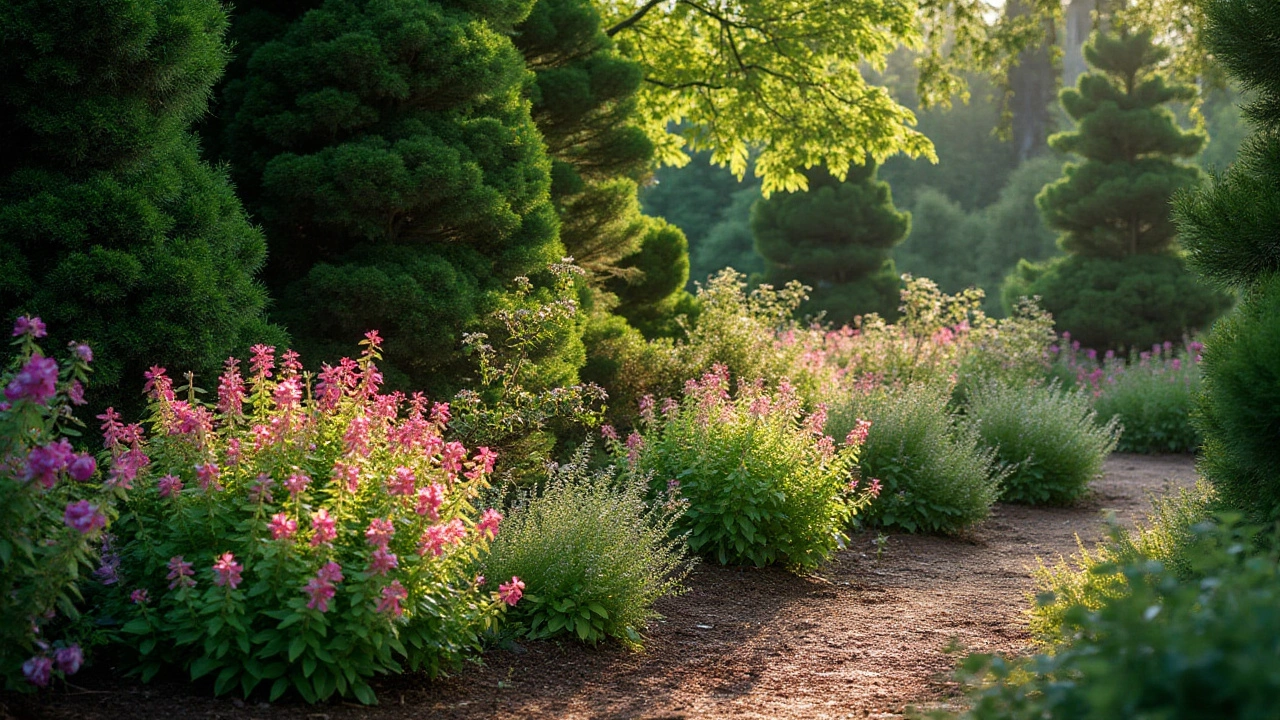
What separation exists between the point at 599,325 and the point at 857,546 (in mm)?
2797

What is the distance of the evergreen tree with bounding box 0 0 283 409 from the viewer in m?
4.07

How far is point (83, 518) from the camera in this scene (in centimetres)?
271

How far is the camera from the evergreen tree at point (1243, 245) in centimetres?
338

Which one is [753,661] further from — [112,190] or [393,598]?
[112,190]

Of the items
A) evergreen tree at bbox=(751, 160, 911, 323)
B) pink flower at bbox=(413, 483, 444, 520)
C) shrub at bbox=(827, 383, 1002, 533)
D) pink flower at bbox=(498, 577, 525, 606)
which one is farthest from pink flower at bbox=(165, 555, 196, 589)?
evergreen tree at bbox=(751, 160, 911, 323)

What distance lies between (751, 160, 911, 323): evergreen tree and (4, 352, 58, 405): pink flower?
18088 mm

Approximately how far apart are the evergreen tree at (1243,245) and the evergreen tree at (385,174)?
3713 millimetres

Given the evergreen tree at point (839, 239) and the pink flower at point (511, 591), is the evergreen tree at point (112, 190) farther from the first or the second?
the evergreen tree at point (839, 239)

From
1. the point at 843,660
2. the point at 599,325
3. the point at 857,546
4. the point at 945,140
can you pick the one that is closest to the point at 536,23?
the point at 599,325

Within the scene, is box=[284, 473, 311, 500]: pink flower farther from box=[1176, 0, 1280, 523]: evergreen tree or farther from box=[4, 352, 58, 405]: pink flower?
box=[1176, 0, 1280, 523]: evergreen tree

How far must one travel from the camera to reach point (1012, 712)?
216 centimetres

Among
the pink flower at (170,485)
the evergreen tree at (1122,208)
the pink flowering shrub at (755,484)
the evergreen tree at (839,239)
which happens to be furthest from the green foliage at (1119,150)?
the pink flower at (170,485)

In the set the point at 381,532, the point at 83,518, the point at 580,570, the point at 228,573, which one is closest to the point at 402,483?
the point at 381,532

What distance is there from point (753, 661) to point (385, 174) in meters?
3.35
